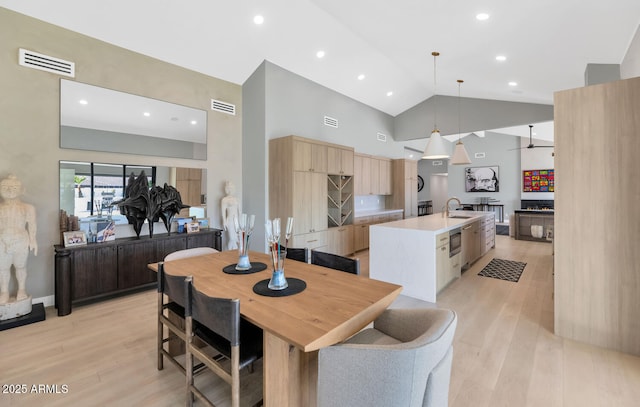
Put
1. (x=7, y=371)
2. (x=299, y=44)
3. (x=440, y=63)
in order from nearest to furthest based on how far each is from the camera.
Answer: (x=7, y=371), (x=299, y=44), (x=440, y=63)

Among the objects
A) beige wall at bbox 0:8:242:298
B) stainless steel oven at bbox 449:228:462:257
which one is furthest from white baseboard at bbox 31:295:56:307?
stainless steel oven at bbox 449:228:462:257

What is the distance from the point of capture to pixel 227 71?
459 cm

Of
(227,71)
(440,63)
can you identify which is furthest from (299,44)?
(440,63)

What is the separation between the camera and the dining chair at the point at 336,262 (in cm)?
196

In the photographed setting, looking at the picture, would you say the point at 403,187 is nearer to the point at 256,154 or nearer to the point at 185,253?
the point at 256,154

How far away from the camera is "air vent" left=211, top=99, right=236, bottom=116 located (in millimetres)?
4584

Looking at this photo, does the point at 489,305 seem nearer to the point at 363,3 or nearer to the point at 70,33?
the point at 363,3

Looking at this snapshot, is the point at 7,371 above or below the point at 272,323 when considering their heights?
below

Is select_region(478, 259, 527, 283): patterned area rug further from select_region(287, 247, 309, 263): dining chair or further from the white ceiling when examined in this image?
select_region(287, 247, 309, 263): dining chair

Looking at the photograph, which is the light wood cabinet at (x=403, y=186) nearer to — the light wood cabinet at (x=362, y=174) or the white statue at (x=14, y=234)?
the light wood cabinet at (x=362, y=174)

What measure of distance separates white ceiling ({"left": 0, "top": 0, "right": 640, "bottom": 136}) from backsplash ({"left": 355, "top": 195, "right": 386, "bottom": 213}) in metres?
2.89

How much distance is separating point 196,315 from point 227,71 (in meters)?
4.21

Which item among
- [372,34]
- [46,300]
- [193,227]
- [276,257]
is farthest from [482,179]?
[46,300]

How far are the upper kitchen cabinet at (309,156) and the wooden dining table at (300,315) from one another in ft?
9.75
